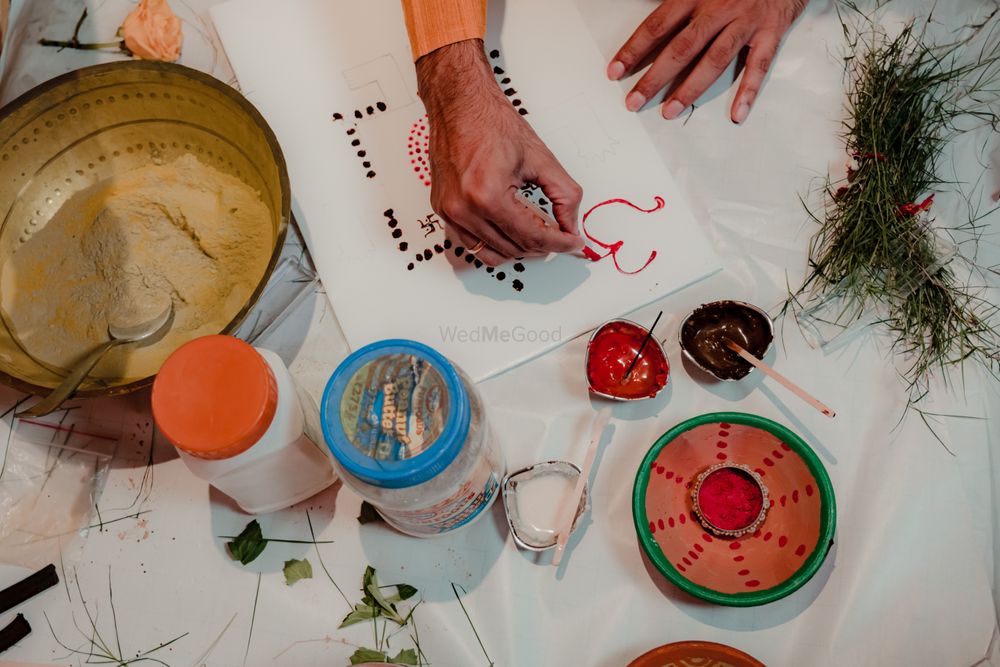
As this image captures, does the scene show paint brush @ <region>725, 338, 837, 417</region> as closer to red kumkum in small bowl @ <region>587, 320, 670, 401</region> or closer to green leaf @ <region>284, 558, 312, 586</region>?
red kumkum in small bowl @ <region>587, 320, 670, 401</region>

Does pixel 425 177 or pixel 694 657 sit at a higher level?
pixel 425 177

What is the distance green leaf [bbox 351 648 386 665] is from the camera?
811 millimetres

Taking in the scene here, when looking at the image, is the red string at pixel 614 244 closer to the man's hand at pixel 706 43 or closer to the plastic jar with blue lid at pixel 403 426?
the man's hand at pixel 706 43

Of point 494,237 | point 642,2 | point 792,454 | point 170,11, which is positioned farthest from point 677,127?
point 170,11

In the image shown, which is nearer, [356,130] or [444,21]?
[444,21]

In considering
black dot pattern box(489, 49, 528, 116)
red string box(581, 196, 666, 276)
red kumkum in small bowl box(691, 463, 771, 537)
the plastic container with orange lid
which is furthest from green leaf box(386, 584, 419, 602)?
black dot pattern box(489, 49, 528, 116)

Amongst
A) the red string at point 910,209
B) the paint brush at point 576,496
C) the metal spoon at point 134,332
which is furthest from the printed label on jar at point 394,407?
the red string at point 910,209

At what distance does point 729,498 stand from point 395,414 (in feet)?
1.43

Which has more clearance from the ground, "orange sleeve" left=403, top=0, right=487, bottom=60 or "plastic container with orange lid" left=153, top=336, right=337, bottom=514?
"orange sleeve" left=403, top=0, right=487, bottom=60

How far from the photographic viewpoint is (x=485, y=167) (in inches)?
32.1

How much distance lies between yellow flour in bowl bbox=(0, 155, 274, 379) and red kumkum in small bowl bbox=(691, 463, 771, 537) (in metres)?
0.61

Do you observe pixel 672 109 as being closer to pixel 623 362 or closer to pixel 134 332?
pixel 623 362

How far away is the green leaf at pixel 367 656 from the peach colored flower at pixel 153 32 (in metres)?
0.91

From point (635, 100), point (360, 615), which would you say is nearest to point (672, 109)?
point (635, 100)
